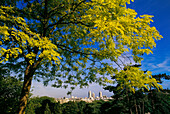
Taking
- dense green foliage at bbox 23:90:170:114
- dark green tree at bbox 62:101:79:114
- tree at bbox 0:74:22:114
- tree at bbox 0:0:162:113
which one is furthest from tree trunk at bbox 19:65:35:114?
dense green foliage at bbox 23:90:170:114

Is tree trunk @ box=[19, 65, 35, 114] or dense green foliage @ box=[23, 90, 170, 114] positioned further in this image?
dense green foliage @ box=[23, 90, 170, 114]

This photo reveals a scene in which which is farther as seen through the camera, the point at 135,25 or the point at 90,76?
the point at 90,76

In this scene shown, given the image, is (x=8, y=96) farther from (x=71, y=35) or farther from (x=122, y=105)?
(x=122, y=105)

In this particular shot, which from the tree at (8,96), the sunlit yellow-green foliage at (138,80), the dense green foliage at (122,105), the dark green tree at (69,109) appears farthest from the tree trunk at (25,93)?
the dense green foliage at (122,105)

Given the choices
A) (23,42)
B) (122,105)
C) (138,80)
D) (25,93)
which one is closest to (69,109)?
(122,105)

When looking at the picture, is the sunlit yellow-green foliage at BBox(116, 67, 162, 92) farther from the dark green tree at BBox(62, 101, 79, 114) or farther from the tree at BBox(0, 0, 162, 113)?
the dark green tree at BBox(62, 101, 79, 114)

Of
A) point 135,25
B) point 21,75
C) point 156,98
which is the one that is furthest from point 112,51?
point 156,98

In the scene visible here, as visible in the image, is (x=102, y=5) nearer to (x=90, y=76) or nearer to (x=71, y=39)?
(x=71, y=39)

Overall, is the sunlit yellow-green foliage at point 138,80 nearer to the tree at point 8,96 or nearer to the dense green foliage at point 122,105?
the tree at point 8,96

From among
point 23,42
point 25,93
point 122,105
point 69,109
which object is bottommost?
point 69,109

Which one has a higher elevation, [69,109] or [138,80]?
[138,80]

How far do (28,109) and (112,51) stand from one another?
15429 mm

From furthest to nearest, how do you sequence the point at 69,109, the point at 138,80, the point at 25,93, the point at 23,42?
the point at 69,109 < the point at 25,93 < the point at 138,80 < the point at 23,42

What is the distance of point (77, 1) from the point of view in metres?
7.93
